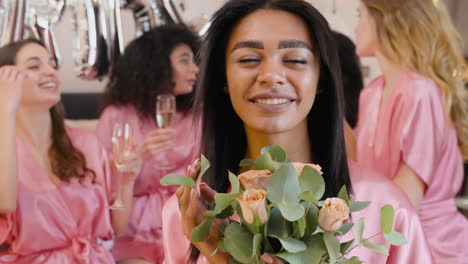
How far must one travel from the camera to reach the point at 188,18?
2938mm

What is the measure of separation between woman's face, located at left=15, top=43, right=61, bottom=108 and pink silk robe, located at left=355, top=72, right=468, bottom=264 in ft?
3.20

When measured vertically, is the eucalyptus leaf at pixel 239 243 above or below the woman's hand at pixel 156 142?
above

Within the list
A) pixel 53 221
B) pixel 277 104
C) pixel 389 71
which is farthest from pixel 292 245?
pixel 389 71

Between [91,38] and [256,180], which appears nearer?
[256,180]

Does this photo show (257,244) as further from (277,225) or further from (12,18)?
(12,18)

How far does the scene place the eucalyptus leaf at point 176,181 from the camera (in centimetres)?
75

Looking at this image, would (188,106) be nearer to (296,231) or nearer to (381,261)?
(381,261)

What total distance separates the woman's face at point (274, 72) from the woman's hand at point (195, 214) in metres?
0.19

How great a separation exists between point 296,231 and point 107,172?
1.24 m

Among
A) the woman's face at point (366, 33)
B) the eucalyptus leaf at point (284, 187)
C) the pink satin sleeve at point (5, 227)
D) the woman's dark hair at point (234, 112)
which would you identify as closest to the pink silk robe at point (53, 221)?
the pink satin sleeve at point (5, 227)

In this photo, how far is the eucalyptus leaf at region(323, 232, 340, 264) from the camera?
75 cm

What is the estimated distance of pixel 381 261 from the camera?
1.02m

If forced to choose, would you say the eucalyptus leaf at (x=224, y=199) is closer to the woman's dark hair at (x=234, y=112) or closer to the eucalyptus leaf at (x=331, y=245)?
the eucalyptus leaf at (x=331, y=245)

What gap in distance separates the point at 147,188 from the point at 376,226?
1388 millimetres
